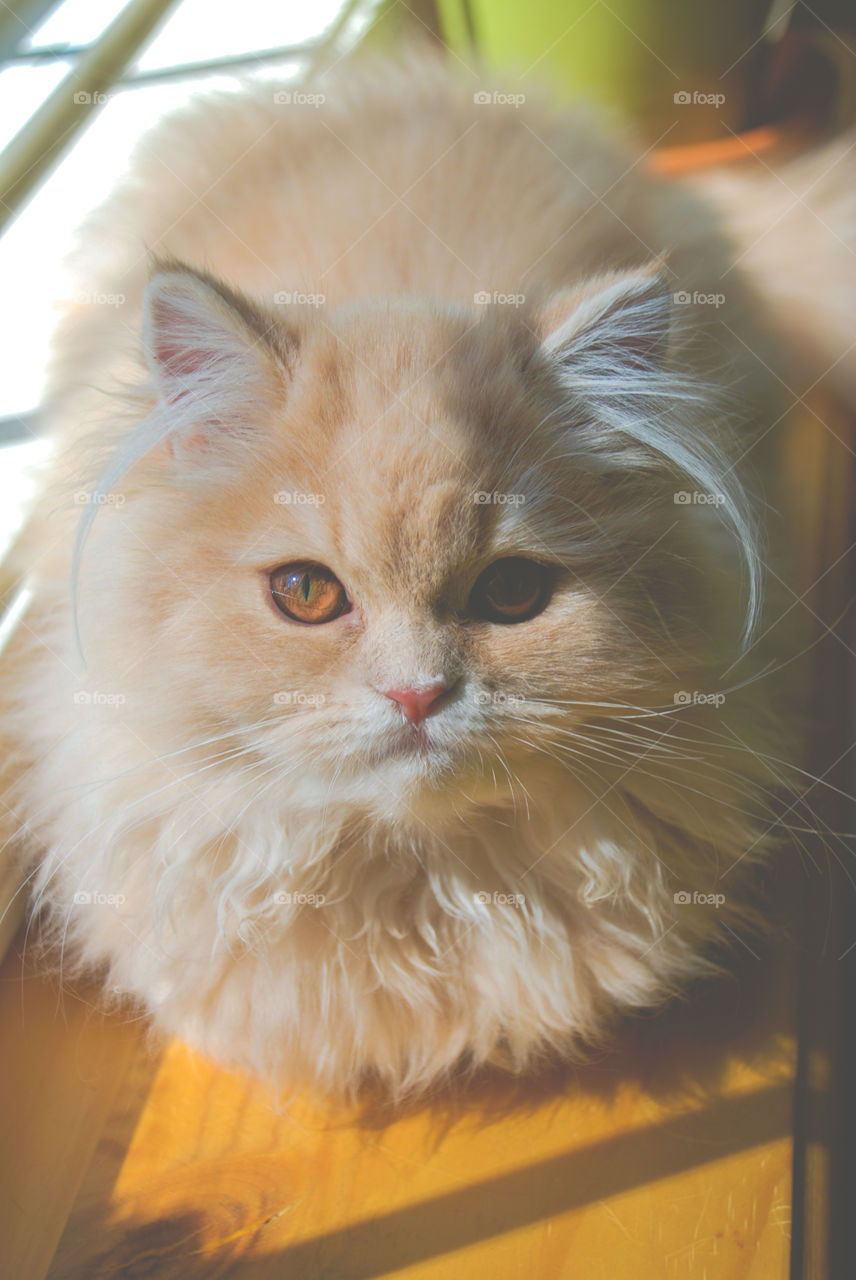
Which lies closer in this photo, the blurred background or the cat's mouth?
the cat's mouth

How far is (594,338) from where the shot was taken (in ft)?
3.44

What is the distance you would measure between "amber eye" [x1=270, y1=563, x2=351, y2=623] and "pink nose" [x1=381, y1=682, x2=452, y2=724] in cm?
12

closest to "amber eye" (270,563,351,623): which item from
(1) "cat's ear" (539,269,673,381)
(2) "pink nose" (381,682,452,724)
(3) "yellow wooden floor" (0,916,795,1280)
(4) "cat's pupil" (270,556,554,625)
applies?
(4) "cat's pupil" (270,556,554,625)

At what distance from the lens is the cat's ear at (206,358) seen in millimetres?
962

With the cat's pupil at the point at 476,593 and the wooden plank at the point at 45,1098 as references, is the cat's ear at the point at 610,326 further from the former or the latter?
the wooden plank at the point at 45,1098

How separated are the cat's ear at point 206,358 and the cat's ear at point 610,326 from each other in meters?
0.30

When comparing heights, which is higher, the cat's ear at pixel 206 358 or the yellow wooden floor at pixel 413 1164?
the cat's ear at pixel 206 358

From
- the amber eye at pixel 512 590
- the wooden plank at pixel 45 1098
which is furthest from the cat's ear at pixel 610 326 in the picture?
the wooden plank at pixel 45 1098

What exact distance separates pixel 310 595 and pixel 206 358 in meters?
0.27

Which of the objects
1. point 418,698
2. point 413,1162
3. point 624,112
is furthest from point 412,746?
point 624,112

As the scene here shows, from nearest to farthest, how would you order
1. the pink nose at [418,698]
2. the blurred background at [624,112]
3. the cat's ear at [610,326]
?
the pink nose at [418,698] → the cat's ear at [610,326] → the blurred background at [624,112]

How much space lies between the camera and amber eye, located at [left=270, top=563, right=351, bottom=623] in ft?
3.26

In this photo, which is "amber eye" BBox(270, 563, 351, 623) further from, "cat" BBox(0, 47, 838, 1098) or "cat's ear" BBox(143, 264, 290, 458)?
"cat's ear" BBox(143, 264, 290, 458)

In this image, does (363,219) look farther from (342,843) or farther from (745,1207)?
(745,1207)
